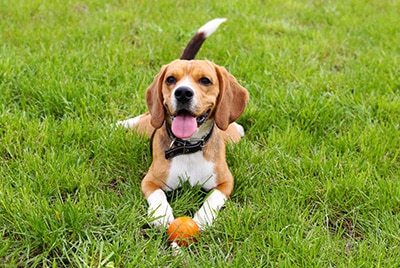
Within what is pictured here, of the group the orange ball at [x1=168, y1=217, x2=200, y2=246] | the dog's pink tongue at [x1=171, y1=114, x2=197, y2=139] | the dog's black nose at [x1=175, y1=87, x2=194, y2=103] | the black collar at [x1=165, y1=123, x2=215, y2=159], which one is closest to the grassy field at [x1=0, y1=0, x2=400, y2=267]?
the orange ball at [x1=168, y1=217, x2=200, y2=246]

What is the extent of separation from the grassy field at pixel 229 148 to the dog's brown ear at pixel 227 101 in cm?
53

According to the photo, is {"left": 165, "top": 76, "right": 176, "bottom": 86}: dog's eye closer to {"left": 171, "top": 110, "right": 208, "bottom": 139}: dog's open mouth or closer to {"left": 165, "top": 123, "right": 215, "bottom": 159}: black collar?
{"left": 171, "top": 110, "right": 208, "bottom": 139}: dog's open mouth

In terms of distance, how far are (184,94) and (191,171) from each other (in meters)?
0.64

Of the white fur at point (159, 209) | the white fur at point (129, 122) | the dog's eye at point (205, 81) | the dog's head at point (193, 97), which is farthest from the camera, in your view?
the white fur at point (129, 122)

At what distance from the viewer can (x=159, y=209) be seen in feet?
10.9

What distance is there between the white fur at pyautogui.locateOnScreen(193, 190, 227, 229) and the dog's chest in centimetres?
15

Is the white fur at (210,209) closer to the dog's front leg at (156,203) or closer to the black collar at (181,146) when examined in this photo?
the dog's front leg at (156,203)

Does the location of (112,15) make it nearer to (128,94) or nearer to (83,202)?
(128,94)

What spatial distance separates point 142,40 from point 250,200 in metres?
3.36

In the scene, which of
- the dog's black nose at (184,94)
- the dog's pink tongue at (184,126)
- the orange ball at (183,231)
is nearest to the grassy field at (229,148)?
the orange ball at (183,231)

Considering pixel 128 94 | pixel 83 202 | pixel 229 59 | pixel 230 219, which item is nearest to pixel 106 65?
pixel 128 94

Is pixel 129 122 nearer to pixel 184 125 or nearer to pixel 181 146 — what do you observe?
pixel 181 146

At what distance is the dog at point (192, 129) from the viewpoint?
344 cm

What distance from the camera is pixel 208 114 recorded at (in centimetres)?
360
